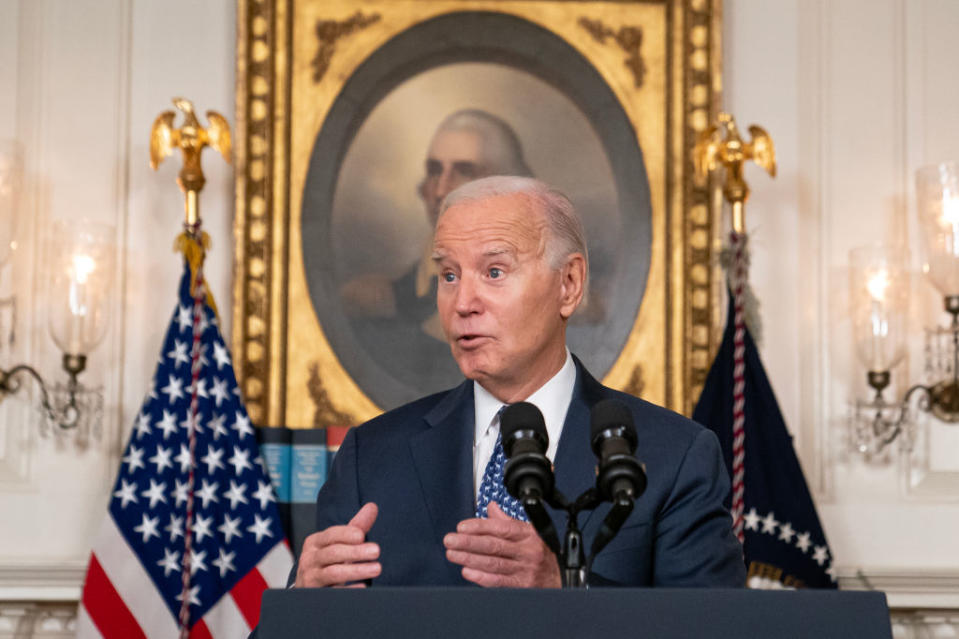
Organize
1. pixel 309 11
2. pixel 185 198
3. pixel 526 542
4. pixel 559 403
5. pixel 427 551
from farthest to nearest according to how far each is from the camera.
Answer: pixel 309 11 < pixel 185 198 < pixel 559 403 < pixel 427 551 < pixel 526 542

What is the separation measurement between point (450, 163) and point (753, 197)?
51.9 inches

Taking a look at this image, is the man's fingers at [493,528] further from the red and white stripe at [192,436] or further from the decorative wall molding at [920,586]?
the decorative wall molding at [920,586]

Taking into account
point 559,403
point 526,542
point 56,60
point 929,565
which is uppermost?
point 56,60

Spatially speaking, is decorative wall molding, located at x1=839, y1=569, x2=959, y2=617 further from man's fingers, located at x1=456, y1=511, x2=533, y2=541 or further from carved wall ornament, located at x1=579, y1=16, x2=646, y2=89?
Result: man's fingers, located at x1=456, y1=511, x2=533, y2=541

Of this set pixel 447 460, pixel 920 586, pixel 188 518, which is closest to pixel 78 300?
pixel 188 518

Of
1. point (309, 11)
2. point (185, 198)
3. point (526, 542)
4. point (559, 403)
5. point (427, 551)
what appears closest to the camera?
point (526, 542)

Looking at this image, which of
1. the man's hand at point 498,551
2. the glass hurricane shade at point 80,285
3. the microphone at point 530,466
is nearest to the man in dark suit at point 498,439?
the man's hand at point 498,551

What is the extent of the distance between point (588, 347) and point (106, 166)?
84.4 inches

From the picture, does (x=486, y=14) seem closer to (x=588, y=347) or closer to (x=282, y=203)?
(x=282, y=203)

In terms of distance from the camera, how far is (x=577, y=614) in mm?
1379

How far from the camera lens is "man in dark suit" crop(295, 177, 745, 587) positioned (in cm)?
231

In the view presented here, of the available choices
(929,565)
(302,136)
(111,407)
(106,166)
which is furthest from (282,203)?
(929,565)

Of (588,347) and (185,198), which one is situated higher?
(185,198)

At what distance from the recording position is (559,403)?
259 centimetres
